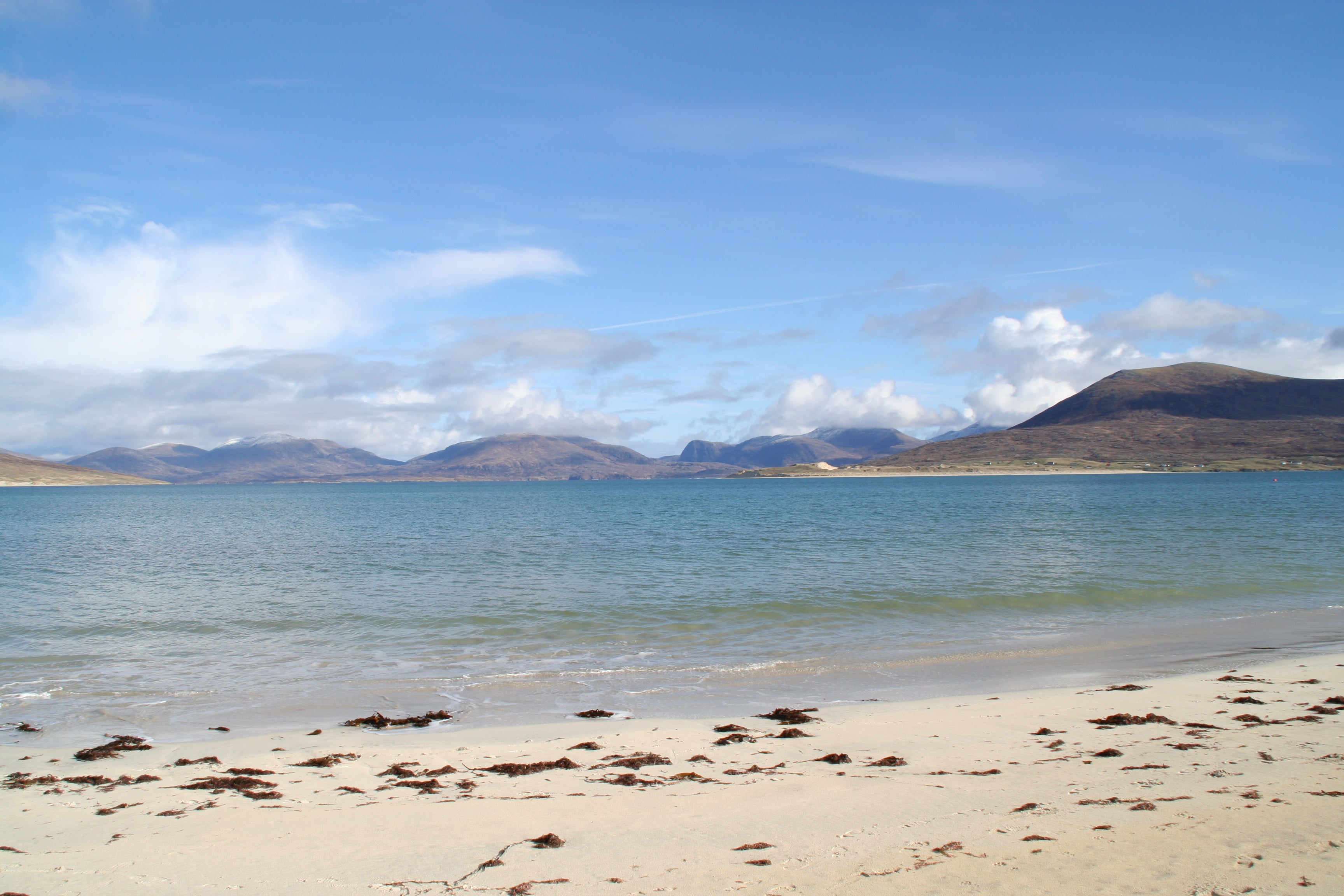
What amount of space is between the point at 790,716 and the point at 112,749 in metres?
9.67

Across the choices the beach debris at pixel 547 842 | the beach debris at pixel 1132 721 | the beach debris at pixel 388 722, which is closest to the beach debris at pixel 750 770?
the beach debris at pixel 547 842

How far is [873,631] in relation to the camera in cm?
1936

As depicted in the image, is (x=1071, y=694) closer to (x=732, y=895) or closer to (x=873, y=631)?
(x=873, y=631)

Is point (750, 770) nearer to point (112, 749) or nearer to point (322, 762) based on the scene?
point (322, 762)

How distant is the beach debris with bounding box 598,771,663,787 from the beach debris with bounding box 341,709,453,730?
14.5 ft

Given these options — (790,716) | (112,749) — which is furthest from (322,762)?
(790,716)

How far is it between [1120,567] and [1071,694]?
2043cm

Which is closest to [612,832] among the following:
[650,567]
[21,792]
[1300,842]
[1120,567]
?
[1300,842]

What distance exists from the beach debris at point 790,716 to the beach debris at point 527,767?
11.4ft

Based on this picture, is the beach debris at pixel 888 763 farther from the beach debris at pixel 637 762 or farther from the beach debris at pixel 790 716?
the beach debris at pixel 637 762

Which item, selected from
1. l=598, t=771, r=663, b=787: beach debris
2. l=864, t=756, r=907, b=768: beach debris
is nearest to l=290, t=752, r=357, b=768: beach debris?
l=598, t=771, r=663, b=787: beach debris

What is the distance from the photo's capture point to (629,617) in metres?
21.8

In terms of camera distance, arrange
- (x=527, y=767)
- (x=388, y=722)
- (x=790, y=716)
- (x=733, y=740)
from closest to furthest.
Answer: (x=527, y=767)
(x=733, y=740)
(x=790, y=716)
(x=388, y=722)

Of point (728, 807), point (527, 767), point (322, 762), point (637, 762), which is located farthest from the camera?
point (322, 762)
